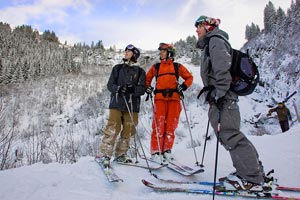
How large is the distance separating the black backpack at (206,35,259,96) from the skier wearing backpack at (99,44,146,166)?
1.68 m

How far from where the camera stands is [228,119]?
2881 millimetres

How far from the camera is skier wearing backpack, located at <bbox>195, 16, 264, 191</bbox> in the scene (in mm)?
2725

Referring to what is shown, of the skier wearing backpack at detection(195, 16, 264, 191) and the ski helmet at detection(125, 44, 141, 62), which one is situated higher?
the ski helmet at detection(125, 44, 141, 62)

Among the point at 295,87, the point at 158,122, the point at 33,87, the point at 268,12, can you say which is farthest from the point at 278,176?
the point at 268,12

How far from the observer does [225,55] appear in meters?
2.87

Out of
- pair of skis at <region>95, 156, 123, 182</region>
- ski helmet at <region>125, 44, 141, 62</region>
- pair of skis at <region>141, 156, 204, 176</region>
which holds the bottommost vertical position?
pair of skis at <region>141, 156, 204, 176</region>

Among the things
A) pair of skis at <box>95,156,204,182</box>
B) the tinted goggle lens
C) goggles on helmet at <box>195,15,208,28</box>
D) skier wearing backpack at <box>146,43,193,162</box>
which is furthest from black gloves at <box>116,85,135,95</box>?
goggles on helmet at <box>195,15,208,28</box>

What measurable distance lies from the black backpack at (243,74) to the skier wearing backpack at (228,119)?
0.30 ft

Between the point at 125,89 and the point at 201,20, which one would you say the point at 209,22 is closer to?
the point at 201,20

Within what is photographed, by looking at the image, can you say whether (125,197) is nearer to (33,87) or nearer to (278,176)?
(278,176)

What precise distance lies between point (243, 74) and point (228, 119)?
57 cm

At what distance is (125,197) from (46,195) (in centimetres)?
80

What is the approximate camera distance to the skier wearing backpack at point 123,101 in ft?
13.0

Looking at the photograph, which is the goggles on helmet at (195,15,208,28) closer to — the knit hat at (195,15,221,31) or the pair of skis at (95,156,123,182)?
the knit hat at (195,15,221,31)
